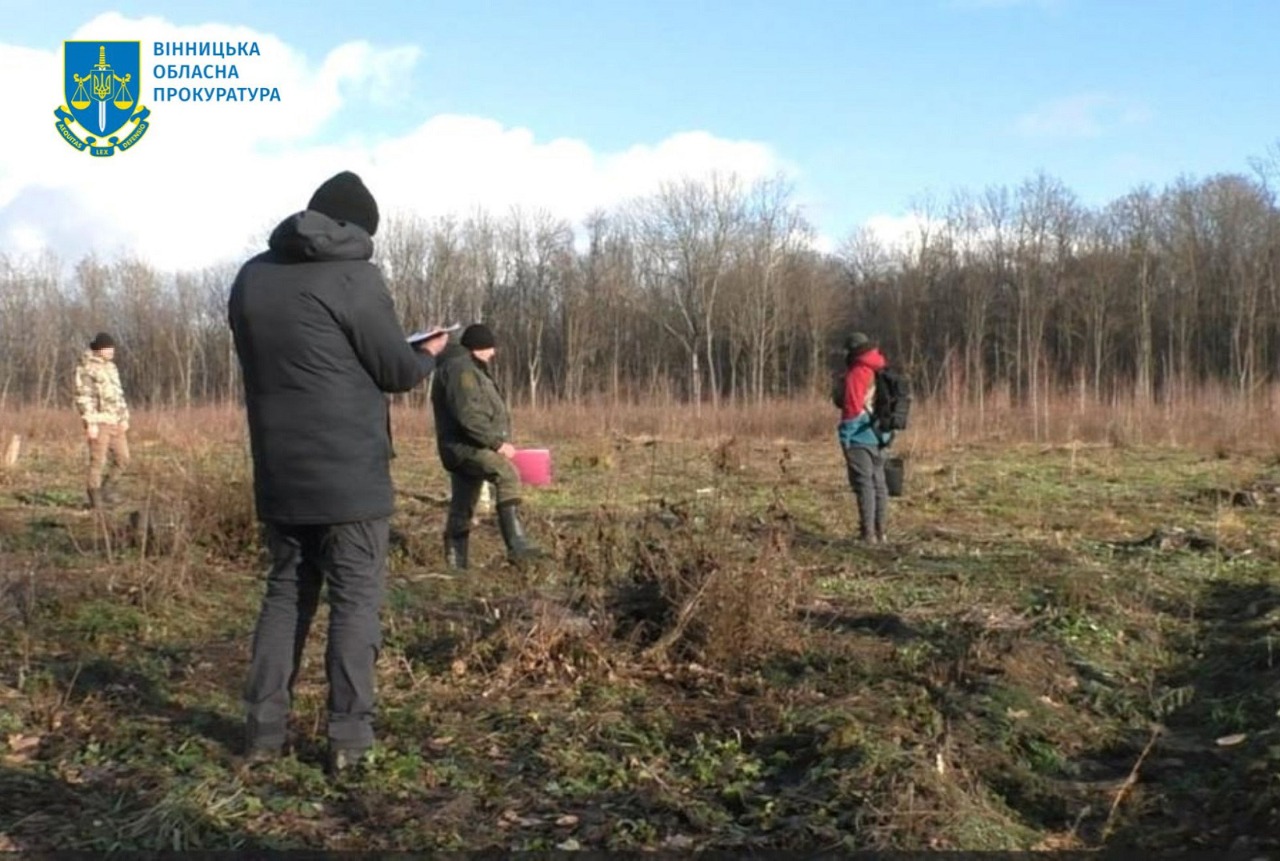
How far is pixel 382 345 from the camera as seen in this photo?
3.96 m

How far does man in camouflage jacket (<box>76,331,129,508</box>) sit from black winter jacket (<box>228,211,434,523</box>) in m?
8.52

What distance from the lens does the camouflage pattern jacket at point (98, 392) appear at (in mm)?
11812

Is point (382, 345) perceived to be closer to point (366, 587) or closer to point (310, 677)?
point (366, 587)

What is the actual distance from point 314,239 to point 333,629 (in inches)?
49.2

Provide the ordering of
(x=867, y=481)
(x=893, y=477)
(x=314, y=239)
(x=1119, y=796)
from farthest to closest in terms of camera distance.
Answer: (x=893, y=477)
(x=867, y=481)
(x=314, y=239)
(x=1119, y=796)

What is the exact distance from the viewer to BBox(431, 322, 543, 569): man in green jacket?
7590 millimetres

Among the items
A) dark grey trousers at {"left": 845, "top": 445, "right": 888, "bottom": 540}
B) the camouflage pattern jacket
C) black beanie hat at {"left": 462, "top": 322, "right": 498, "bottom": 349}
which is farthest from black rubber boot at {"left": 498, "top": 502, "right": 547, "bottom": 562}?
the camouflage pattern jacket

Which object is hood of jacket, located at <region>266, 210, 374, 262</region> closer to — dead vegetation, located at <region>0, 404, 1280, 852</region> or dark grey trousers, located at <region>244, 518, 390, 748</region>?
dark grey trousers, located at <region>244, 518, 390, 748</region>

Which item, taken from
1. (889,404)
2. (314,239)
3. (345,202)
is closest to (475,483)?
(889,404)

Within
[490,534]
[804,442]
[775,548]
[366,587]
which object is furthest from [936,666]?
[804,442]

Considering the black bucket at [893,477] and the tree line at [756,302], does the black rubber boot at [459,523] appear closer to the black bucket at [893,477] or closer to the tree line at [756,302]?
the black bucket at [893,477]

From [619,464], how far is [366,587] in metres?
13.6

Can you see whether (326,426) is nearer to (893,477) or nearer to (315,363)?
(315,363)

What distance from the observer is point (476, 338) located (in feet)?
25.8
